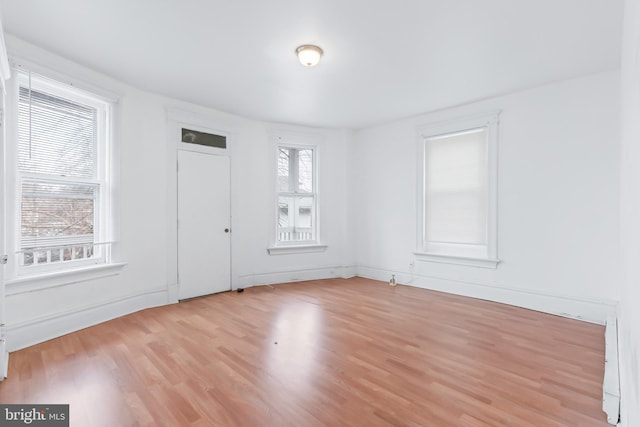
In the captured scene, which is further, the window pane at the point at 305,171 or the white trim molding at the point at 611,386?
the window pane at the point at 305,171

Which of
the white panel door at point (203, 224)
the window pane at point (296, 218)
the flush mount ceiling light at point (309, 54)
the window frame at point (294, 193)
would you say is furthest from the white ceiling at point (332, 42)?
the window pane at point (296, 218)

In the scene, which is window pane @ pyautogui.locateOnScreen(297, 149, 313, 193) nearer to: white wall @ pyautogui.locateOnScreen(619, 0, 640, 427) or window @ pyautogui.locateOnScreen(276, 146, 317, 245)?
window @ pyautogui.locateOnScreen(276, 146, 317, 245)

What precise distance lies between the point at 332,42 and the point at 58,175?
296 cm

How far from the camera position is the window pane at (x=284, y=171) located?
5.51 metres

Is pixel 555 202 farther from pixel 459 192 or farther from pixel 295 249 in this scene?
pixel 295 249

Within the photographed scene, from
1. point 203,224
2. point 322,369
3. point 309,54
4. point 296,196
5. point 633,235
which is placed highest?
point 309,54

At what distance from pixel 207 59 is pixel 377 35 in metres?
1.66

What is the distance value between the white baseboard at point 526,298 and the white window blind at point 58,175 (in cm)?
435

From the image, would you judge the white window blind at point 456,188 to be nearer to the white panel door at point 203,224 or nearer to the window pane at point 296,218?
the window pane at point 296,218

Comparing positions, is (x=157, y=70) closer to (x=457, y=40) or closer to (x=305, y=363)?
(x=457, y=40)

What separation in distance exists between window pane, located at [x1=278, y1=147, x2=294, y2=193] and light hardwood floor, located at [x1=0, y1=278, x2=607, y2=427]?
2.40m

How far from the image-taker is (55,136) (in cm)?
312

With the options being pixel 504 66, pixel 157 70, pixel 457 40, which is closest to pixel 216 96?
pixel 157 70

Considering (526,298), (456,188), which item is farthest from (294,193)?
(526,298)
